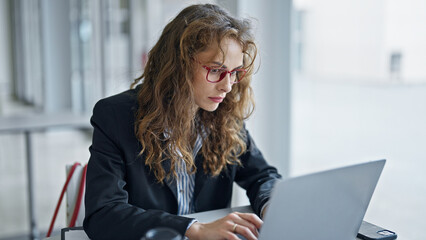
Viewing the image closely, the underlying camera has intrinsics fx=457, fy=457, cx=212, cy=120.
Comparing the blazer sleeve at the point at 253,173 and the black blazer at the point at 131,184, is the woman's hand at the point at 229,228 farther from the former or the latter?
the blazer sleeve at the point at 253,173

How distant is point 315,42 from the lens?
2.74m

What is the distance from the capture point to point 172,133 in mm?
1497

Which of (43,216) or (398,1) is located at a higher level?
(398,1)

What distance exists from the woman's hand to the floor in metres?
1.20

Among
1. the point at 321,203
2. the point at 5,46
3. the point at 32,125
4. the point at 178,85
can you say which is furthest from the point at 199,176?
the point at 5,46

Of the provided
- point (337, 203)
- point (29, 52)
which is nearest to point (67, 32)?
point (29, 52)

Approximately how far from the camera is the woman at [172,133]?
1.34 m

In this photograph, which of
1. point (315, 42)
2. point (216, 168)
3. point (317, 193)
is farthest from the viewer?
point (315, 42)

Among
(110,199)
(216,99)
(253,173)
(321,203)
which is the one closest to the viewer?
(321,203)

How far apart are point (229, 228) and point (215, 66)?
0.51 m

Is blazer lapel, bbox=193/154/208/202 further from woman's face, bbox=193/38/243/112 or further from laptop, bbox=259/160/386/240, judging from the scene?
laptop, bbox=259/160/386/240

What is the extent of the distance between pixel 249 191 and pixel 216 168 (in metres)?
0.15

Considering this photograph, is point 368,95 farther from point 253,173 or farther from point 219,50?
point 219,50

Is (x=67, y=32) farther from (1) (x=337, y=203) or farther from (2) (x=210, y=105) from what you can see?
(1) (x=337, y=203)
